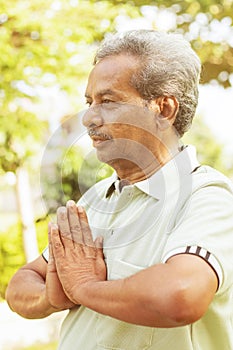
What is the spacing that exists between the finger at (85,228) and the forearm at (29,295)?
0.73 ft

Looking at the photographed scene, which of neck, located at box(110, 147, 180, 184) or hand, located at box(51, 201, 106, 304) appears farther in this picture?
neck, located at box(110, 147, 180, 184)

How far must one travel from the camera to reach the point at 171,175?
1611 mm

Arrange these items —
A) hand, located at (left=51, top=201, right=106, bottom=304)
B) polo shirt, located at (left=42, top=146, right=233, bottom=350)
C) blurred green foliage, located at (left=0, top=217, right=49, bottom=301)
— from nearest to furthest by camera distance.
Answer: polo shirt, located at (left=42, top=146, right=233, bottom=350) → hand, located at (left=51, top=201, right=106, bottom=304) → blurred green foliage, located at (left=0, top=217, right=49, bottom=301)

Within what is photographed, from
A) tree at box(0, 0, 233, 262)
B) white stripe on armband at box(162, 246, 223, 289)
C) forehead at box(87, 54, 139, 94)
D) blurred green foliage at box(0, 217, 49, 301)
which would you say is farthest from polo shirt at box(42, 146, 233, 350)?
blurred green foliage at box(0, 217, 49, 301)

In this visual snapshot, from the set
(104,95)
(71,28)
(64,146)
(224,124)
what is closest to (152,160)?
(104,95)

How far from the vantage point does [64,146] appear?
4586 mm

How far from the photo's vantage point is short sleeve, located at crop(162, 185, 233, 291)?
4.39ft

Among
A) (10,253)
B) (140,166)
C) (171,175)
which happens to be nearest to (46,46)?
(10,253)

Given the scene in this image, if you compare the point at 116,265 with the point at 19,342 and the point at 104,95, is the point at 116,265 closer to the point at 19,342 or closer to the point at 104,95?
the point at 104,95

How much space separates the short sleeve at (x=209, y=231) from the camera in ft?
4.39

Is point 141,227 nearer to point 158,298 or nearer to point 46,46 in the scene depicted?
point 158,298

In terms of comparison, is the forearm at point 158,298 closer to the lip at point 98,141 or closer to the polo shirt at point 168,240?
the polo shirt at point 168,240

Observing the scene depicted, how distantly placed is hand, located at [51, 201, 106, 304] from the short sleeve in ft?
0.66

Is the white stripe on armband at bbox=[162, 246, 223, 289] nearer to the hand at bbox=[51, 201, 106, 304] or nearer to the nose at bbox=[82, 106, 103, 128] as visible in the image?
the hand at bbox=[51, 201, 106, 304]
